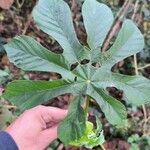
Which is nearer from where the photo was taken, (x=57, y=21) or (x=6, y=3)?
(x=57, y=21)

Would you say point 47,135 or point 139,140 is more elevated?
point 47,135

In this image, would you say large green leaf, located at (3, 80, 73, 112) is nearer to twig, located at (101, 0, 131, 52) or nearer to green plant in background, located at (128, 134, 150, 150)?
green plant in background, located at (128, 134, 150, 150)

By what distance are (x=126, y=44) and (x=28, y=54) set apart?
28cm

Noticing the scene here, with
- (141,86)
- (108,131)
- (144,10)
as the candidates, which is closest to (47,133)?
(141,86)

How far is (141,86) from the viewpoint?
1.16 meters

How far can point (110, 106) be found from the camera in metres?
1.16

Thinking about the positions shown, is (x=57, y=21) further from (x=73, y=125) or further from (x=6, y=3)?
(x=6, y=3)

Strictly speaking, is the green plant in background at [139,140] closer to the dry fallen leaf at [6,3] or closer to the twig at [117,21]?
the twig at [117,21]

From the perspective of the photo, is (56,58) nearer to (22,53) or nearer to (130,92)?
(22,53)

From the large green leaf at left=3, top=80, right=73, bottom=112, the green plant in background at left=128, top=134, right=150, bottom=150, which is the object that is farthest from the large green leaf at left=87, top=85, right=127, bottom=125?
the green plant in background at left=128, top=134, right=150, bottom=150

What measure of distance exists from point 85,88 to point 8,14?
6.30 ft

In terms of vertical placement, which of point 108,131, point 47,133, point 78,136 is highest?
point 78,136

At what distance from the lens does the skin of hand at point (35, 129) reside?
1461 millimetres

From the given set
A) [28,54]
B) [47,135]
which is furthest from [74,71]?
[47,135]
